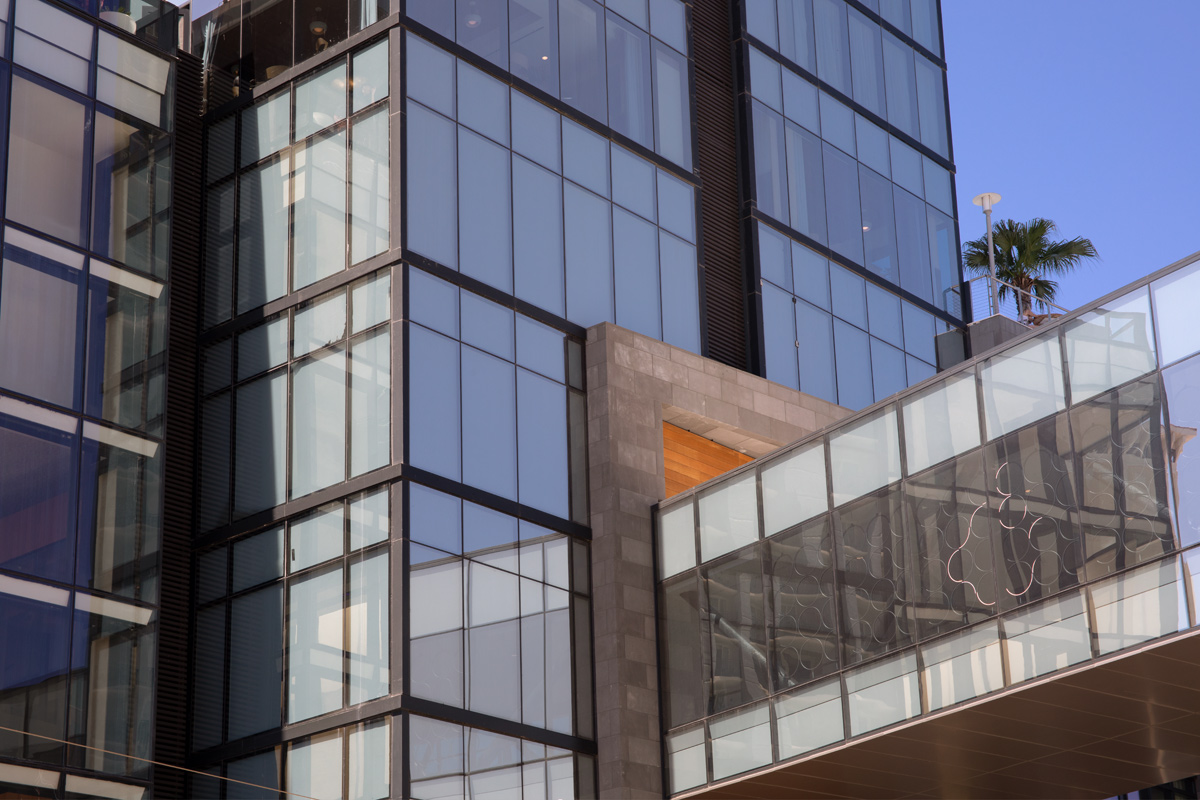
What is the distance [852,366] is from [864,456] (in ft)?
37.3

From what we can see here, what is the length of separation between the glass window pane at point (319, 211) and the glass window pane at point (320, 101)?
0.38m

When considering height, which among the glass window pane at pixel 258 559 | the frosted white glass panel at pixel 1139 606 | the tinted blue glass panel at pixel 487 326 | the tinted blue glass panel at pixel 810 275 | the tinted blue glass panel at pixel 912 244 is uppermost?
the tinted blue glass panel at pixel 912 244

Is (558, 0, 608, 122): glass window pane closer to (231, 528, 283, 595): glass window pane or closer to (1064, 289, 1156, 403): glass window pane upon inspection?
(231, 528, 283, 595): glass window pane

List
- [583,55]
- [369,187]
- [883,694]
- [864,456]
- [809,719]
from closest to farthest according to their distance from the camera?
[883,694], [809,719], [864,456], [369,187], [583,55]

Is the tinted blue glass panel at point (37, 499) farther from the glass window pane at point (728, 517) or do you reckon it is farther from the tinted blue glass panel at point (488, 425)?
the glass window pane at point (728, 517)

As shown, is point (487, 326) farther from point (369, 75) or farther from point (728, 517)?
point (728, 517)

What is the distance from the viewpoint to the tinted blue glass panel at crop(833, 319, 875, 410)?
38.6 meters

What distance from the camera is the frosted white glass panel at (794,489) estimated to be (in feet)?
94.1

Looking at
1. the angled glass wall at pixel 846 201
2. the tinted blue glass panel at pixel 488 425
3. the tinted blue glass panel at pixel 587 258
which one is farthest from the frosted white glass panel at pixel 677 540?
the angled glass wall at pixel 846 201

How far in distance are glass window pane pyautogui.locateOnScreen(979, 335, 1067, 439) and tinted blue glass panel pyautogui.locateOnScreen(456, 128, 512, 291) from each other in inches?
388

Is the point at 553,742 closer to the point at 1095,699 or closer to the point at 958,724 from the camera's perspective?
the point at 958,724

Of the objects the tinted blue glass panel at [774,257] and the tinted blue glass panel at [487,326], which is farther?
the tinted blue glass panel at [774,257]

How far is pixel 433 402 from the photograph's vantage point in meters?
29.1

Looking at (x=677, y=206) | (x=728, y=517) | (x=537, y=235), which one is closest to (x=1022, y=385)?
(x=728, y=517)
